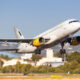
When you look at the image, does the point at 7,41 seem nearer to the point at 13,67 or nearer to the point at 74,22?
the point at 74,22

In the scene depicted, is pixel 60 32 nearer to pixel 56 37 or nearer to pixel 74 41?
pixel 56 37

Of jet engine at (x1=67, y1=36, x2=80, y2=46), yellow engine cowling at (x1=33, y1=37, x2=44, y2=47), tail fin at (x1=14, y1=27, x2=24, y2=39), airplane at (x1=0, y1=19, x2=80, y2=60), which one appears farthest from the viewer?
tail fin at (x1=14, y1=27, x2=24, y2=39)

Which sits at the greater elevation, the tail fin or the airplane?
the tail fin

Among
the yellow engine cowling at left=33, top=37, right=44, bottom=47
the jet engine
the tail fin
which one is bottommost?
the yellow engine cowling at left=33, top=37, right=44, bottom=47

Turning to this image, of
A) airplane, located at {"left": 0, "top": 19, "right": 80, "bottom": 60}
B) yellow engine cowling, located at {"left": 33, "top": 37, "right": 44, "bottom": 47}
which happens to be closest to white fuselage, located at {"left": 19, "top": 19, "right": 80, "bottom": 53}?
airplane, located at {"left": 0, "top": 19, "right": 80, "bottom": 60}

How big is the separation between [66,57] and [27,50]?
70948 millimetres

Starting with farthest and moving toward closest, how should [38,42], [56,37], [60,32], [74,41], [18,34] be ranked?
1. [18,34]
2. [74,41]
3. [38,42]
4. [56,37]
5. [60,32]

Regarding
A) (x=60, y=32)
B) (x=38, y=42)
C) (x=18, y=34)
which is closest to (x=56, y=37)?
(x=60, y=32)

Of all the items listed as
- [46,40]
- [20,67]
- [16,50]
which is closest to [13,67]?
[20,67]

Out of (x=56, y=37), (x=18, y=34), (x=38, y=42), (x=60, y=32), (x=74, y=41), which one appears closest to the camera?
(x=60, y=32)

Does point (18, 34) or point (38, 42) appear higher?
point (18, 34)

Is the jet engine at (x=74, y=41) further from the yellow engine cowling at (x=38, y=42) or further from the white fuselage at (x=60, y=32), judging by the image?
the yellow engine cowling at (x=38, y=42)

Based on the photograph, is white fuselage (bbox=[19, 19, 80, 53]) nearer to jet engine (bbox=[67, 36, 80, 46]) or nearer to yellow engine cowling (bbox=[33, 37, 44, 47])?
yellow engine cowling (bbox=[33, 37, 44, 47])

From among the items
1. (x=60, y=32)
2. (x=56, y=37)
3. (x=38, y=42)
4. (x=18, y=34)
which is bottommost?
(x=38, y=42)
